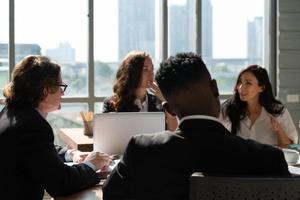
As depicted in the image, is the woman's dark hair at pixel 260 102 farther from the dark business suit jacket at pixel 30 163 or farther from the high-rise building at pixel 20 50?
the high-rise building at pixel 20 50

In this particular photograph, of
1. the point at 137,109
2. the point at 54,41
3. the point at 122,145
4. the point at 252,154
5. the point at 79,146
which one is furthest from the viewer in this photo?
the point at 54,41

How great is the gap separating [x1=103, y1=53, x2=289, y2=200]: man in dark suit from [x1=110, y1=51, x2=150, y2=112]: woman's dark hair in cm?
169

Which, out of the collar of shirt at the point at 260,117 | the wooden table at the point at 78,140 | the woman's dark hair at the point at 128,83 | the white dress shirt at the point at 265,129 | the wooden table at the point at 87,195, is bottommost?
the wooden table at the point at 87,195

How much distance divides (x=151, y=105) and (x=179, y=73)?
1.85 metres

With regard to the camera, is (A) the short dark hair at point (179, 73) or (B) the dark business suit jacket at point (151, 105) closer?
(A) the short dark hair at point (179, 73)

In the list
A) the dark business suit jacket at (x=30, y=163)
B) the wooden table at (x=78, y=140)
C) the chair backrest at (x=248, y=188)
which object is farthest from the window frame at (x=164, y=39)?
the chair backrest at (x=248, y=188)

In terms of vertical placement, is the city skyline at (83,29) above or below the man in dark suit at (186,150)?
above

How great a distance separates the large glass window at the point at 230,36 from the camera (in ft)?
16.6

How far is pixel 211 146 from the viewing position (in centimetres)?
115

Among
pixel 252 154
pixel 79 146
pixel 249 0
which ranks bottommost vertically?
pixel 79 146

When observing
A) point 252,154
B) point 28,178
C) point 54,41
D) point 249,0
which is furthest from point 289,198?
point 249,0

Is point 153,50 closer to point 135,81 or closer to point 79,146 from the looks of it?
point 135,81

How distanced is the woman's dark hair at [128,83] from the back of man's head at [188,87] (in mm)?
1726

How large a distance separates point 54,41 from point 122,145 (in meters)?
2.61
